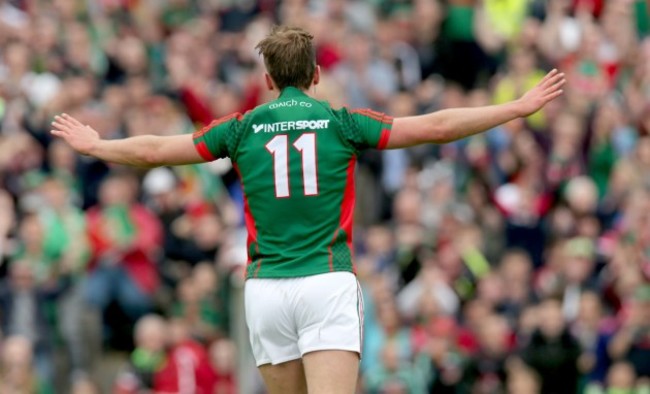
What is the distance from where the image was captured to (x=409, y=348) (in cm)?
1719

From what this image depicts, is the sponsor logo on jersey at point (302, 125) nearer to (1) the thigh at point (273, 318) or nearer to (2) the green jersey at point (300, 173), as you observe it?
(2) the green jersey at point (300, 173)

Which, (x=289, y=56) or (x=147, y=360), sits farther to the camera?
(x=147, y=360)

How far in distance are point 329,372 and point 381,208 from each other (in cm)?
1080

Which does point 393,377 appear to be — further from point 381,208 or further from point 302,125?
point 302,125

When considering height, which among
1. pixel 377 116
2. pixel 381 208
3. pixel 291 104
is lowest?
pixel 377 116

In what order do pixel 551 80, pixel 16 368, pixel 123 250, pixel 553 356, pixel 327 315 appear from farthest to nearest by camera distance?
pixel 123 250 → pixel 553 356 → pixel 16 368 → pixel 551 80 → pixel 327 315

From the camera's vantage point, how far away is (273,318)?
9227 mm

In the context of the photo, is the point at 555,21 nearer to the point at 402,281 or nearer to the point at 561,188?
Result: the point at 561,188

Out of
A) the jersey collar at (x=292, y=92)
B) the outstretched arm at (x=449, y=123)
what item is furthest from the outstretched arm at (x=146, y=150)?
the outstretched arm at (x=449, y=123)

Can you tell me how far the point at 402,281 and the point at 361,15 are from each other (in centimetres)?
530

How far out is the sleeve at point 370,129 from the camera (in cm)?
915

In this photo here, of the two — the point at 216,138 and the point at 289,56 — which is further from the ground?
the point at 289,56

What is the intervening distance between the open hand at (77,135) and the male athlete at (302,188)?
0.28 meters

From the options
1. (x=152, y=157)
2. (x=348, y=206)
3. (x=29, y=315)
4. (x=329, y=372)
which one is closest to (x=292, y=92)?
(x=348, y=206)
